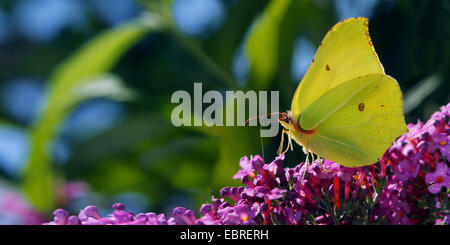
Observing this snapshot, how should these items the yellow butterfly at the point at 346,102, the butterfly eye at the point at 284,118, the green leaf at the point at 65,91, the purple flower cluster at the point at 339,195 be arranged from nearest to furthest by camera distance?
the purple flower cluster at the point at 339,195 < the yellow butterfly at the point at 346,102 < the butterfly eye at the point at 284,118 < the green leaf at the point at 65,91

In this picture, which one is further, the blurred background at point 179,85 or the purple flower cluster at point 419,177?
the blurred background at point 179,85

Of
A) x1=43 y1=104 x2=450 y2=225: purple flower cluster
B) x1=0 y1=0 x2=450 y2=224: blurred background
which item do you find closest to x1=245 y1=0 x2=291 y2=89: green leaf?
x1=0 y1=0 x2=450 y2=224: blurred background

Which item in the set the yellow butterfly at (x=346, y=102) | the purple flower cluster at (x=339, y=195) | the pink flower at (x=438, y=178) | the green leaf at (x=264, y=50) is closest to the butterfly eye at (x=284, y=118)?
the yellow butterfly at (x=346, y=102)

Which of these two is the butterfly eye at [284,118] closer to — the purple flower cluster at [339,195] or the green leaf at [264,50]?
the purple flower cluster at [339,195]

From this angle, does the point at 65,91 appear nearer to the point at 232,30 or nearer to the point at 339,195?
the point at 232,30

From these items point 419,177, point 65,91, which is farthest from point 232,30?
point 419,177

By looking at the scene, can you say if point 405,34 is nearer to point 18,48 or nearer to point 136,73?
point 136,73
